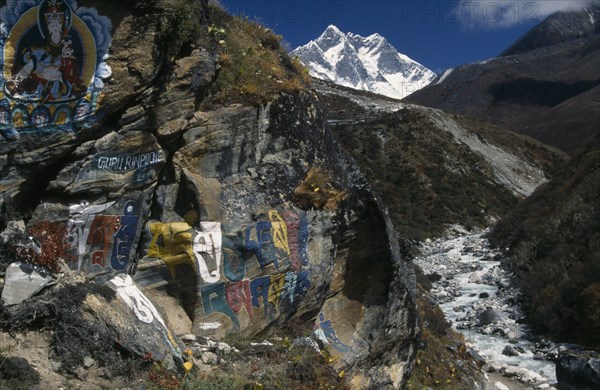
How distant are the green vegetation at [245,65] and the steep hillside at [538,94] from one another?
105008 millimetres

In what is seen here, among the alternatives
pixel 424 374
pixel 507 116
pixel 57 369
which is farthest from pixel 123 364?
pixel 507 116

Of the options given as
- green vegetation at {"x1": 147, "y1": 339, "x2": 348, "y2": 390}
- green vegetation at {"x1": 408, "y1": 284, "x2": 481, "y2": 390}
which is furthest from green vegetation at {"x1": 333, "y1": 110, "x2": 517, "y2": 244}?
green vegetation at {"x1": 147, "y1": 339, "x2": 348, "y2": 390}

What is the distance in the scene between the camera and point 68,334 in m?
6.15

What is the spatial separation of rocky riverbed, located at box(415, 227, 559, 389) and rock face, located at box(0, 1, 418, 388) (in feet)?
24.1

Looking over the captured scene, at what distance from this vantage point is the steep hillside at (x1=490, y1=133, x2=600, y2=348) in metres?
17.9

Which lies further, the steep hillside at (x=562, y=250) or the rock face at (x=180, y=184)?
the steep hillside at (x=562, y=250)

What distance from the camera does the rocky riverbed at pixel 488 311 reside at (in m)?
15.6

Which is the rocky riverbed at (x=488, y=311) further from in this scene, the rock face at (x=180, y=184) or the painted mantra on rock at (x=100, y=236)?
the painted mantra on rock at (x=100, y=236)

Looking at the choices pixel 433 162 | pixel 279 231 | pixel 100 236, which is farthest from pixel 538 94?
pixel 100 236

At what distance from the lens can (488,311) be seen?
20.0m

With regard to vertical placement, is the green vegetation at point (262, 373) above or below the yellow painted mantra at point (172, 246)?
below

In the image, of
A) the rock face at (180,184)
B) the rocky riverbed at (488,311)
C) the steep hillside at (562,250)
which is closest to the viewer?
the rock face at (180,184)

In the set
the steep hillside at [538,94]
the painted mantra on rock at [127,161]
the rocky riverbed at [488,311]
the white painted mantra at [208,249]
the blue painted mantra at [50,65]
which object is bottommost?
the rocky riverbed at [488,311]

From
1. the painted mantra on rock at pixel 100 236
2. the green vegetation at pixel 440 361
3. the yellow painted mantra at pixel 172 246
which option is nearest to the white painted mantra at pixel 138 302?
the painted mantra on rock at pixel 100 236
